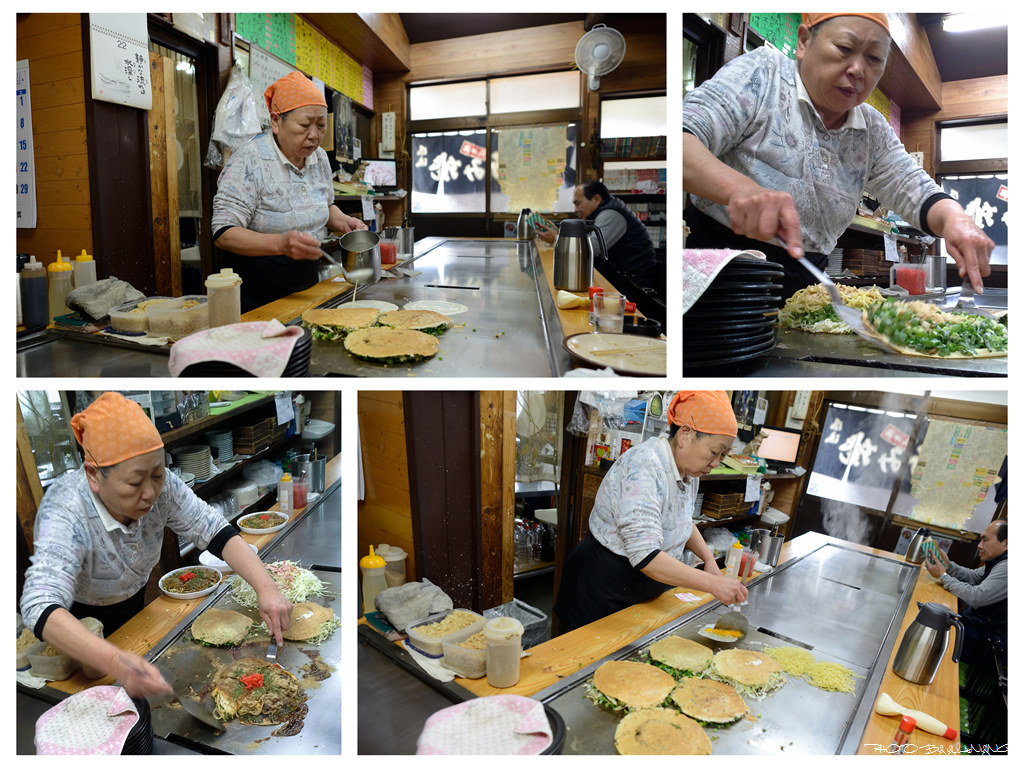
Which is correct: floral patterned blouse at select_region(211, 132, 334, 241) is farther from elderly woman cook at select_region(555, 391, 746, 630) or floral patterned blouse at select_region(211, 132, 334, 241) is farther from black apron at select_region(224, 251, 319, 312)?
elderly woman cook at select_region(555, 391, 746, 630)

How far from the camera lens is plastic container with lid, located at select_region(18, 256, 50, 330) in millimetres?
1819

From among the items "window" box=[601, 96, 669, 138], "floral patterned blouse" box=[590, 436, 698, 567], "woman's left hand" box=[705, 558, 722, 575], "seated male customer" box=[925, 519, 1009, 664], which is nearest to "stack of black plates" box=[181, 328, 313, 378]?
"floral patterned blouse" box=[590, 436, 698, 567]

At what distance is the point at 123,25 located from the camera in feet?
9.35

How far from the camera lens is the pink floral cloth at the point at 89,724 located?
4.40 feet

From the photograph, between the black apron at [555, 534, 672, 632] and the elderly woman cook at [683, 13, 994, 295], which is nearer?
the elderly woman cook at [683, 13, 994, 295]

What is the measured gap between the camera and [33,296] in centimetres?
183

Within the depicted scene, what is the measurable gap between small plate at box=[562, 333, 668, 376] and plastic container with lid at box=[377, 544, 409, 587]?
3.65 ft

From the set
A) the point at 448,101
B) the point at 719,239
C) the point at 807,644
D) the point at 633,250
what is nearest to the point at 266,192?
the point at 719,239

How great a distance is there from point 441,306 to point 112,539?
1.27m

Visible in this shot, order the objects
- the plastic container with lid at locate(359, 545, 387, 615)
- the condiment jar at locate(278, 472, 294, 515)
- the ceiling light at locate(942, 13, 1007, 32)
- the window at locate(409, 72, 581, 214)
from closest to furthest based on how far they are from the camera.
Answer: the ceiling light at locate(942, 13, 1007, 32)
the plastic container with lid at locate(359, 545, 387, 615)
the condiment jar at locate(278, 472, 294, 515)
the window at locate(409, 72, 581, 214)

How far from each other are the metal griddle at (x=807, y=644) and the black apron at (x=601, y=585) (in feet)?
1.08

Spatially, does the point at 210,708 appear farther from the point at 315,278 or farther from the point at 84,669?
the point at 315,278

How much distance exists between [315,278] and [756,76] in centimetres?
186

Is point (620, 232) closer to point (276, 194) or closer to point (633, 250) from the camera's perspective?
point (633, 250)
